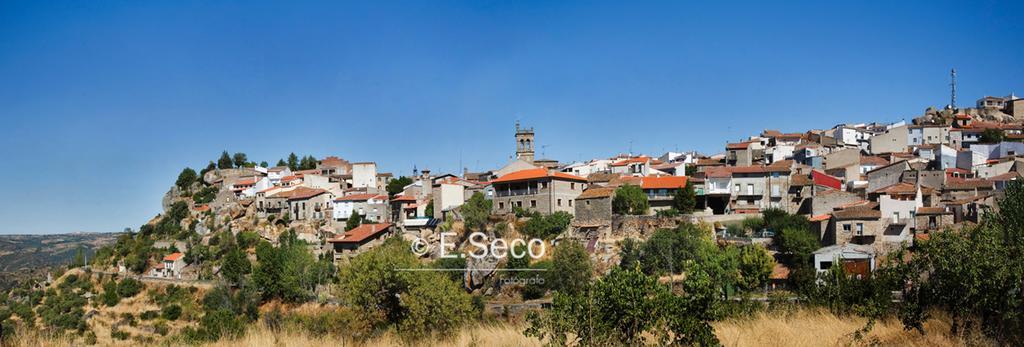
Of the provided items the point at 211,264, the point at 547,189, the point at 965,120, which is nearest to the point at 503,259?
the point at 547,189

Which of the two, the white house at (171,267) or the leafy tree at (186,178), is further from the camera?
the leafy tree at (186,178)

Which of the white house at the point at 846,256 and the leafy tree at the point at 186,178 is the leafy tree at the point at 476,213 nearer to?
the white house at the point at 846,256

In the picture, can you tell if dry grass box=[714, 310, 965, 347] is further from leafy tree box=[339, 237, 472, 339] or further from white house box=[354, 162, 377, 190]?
white house box=[354, 162, 377, 190]

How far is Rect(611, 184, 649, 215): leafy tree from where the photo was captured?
3331 centimetres

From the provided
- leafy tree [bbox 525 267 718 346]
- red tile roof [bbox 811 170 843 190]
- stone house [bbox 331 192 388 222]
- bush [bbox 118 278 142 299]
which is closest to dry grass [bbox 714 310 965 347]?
leafy tree [bbox 525 267 718 346]

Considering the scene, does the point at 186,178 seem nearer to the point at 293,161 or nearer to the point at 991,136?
the point at 293,161

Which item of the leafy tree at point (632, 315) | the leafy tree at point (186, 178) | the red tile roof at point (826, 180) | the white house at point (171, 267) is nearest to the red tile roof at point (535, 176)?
the red tile roof at point (826, 180)

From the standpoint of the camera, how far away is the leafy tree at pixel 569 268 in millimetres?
26734

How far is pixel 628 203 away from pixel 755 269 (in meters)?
8.50

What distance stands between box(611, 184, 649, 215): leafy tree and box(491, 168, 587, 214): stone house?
234 cm

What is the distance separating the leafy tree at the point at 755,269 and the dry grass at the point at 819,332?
18109 mm

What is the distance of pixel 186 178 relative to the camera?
60.3m

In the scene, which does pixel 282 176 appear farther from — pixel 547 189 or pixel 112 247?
Answer: pixel 547 189

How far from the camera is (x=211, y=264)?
42000 mm
